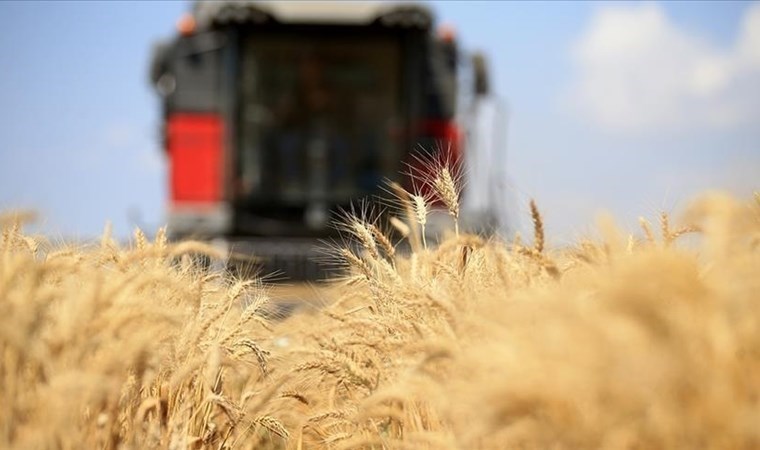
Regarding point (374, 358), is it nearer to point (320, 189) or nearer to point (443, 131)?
point (320, 189)

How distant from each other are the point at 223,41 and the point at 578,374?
800cm

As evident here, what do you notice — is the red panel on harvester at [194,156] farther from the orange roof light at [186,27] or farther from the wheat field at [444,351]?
the wheat field at [444,351]

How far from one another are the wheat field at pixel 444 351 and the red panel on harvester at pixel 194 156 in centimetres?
669

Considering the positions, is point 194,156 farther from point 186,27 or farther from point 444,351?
point 444,351

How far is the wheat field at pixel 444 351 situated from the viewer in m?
1.27

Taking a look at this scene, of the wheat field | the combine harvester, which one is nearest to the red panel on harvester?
the combine harvester

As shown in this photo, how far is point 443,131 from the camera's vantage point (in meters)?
9.45

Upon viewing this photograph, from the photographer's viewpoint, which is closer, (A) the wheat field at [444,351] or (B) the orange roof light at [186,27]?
(A) the wheat field at [444,351]

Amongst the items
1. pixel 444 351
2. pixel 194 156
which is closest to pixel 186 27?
pixel 194 156

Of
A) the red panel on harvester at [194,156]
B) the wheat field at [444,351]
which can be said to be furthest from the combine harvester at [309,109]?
the wheat field at [444,351]

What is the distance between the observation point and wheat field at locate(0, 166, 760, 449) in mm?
1270

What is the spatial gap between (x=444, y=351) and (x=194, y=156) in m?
8.17

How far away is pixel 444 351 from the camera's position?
1.66 meters

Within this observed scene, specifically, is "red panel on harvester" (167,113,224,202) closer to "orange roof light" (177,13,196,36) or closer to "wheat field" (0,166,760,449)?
"orange roof light" (177,13,196,36)
